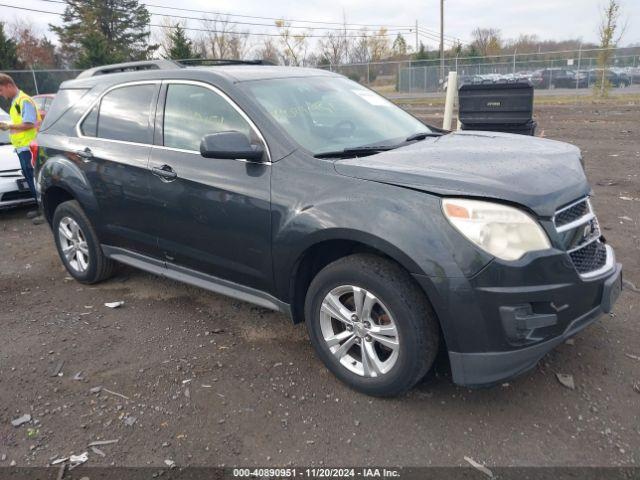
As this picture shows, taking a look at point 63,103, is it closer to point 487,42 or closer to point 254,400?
point 254,400

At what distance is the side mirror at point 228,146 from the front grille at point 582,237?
Result: 1.71 m

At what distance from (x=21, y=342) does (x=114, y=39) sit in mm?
44769

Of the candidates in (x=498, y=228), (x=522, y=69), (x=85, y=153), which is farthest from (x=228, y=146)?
(x=522, y=69)

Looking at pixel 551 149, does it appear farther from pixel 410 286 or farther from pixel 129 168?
pixel 129 168

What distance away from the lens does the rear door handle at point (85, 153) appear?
4.27 meters

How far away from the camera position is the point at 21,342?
3830 mm

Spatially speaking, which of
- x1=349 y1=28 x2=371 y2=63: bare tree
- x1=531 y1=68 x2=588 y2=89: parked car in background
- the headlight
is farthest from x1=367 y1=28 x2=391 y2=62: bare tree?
the headlight

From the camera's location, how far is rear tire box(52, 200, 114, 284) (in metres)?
4.58

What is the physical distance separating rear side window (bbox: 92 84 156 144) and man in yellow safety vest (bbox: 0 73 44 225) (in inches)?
120

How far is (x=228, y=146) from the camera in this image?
304cm

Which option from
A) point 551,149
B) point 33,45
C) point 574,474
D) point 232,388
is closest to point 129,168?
point 232,388

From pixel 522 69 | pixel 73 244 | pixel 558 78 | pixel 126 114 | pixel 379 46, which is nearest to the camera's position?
pixel 126 114

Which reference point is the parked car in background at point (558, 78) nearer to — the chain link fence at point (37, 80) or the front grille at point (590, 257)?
the chain link fence at point (37, 80)

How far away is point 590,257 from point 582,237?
125 millimetres
